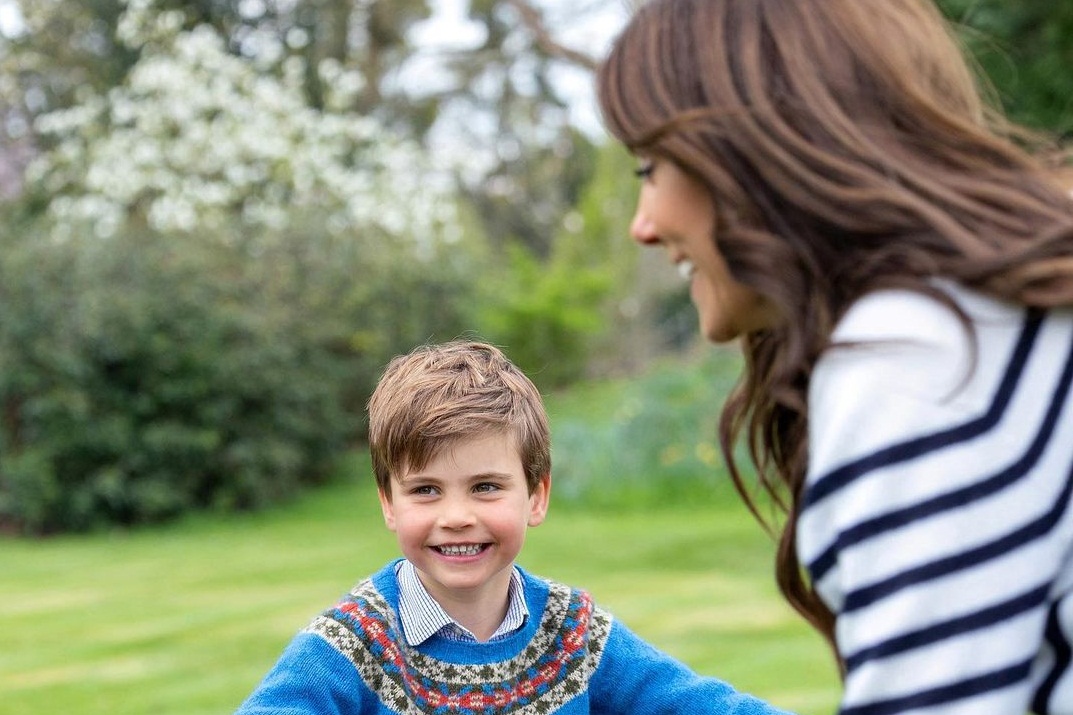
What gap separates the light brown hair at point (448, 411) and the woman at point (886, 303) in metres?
0.67

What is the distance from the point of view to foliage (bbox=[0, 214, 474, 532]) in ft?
37.1

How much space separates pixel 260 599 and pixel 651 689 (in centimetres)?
556

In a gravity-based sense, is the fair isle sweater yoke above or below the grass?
below

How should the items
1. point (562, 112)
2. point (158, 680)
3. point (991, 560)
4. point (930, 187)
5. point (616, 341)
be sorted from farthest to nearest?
1. point (562, 112)
2. point (616, 341)
3. point (158, 680)
4. point (930, 187)
5. point (991, 560)

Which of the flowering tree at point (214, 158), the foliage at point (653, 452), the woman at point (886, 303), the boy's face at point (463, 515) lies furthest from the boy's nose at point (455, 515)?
the flowering tree at point (214, 158)

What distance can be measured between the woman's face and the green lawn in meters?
3.56

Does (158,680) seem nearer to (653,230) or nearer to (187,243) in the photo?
(653,230)

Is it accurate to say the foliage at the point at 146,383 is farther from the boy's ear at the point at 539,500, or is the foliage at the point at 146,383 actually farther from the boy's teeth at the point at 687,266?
the boy's teeth at the point at 687,266

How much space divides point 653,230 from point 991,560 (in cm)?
54

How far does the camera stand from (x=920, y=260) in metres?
1.48

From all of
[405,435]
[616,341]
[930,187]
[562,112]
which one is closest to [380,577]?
[405,435]

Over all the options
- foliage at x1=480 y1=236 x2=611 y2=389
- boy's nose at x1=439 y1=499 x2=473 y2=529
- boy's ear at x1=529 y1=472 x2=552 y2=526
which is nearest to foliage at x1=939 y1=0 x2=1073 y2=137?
boy's ear at x1=529 y1=472 x2=552 y2=526

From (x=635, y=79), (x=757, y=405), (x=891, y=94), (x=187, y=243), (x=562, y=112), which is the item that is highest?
(x=562, y=112)

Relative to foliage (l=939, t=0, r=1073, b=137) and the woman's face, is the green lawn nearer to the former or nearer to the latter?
foliage (l=939, t=0, r=1073, b=137)
